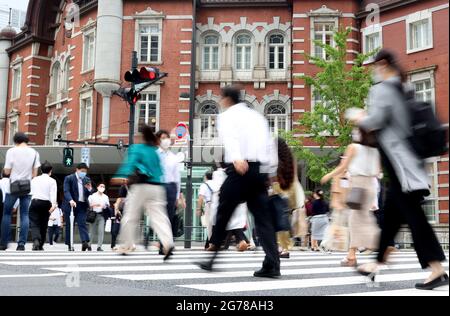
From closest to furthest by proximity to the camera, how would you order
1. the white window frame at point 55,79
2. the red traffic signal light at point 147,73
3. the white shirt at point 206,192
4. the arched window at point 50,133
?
the red traffic signal light at point 147,73, the white shirt at point 206,192, the arched window at point 50,133, the white window frame at point 55,79

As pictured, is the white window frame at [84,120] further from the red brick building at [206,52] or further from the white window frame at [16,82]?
the white window frame at [16,82]

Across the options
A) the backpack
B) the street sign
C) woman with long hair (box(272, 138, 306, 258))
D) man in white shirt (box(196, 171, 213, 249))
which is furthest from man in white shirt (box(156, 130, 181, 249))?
the street sign

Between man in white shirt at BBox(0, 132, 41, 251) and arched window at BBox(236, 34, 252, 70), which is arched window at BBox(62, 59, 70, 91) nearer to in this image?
arched window at BBox(236, 34, 252, 70)

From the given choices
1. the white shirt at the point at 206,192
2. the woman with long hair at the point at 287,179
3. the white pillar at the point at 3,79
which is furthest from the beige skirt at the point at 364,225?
the white pillar at the point at 3,79

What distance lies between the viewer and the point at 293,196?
8.62 m

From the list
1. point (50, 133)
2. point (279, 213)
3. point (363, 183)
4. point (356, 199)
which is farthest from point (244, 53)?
point (356, 199)

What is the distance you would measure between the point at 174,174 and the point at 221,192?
3.78 metres

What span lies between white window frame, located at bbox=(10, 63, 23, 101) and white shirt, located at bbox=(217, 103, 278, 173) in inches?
1362

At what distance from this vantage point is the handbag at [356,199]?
5566 millimetres

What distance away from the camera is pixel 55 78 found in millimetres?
36469

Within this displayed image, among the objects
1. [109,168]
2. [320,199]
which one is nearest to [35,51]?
[109,168]

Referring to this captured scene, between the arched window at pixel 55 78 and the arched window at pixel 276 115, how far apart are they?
13.8 metres

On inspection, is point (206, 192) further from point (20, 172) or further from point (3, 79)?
point (3, 79)
